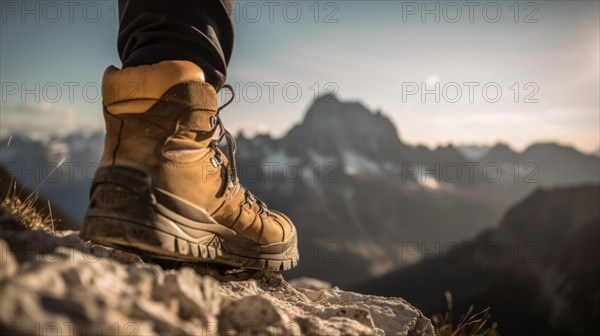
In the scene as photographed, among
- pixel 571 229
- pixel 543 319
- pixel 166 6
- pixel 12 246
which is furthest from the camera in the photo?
pixel 571 229

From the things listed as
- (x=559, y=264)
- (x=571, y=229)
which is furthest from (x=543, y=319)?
(x=571, y=229)

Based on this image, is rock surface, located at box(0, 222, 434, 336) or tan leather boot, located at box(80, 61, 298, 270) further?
tan leather boot, located at box(80, 61, 298, 270)

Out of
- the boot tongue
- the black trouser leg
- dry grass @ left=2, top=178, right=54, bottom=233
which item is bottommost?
dry grass @ left=2, top=178, right=54, bottom=233

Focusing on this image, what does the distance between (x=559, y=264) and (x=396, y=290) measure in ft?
137

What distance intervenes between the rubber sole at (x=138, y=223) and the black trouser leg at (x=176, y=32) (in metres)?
0.75

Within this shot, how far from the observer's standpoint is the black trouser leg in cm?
248

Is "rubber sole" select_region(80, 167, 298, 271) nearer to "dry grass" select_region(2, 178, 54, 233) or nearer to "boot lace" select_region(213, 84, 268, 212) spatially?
"boot lace" select_region(213, 84, 268, 212)

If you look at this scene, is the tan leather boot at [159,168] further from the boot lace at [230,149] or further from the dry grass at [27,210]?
the dry grass at [27,210]

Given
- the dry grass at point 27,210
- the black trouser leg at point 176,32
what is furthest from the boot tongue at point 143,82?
the dry grass at point 27,210

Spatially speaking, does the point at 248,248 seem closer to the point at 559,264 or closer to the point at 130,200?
the point at 130,200

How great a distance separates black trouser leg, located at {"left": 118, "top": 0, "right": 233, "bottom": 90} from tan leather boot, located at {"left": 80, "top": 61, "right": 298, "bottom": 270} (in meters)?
0.15

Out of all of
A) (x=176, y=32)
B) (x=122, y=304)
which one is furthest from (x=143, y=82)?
(x=122, y=304)

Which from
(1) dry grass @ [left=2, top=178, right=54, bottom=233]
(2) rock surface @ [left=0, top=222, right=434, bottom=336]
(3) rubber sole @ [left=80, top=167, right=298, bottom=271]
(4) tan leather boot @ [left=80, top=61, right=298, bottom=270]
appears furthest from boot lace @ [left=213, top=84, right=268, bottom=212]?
(1) dry grass @ [left=2, top=178, right=54, bottom=233]

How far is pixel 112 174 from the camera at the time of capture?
2324 millimetres
